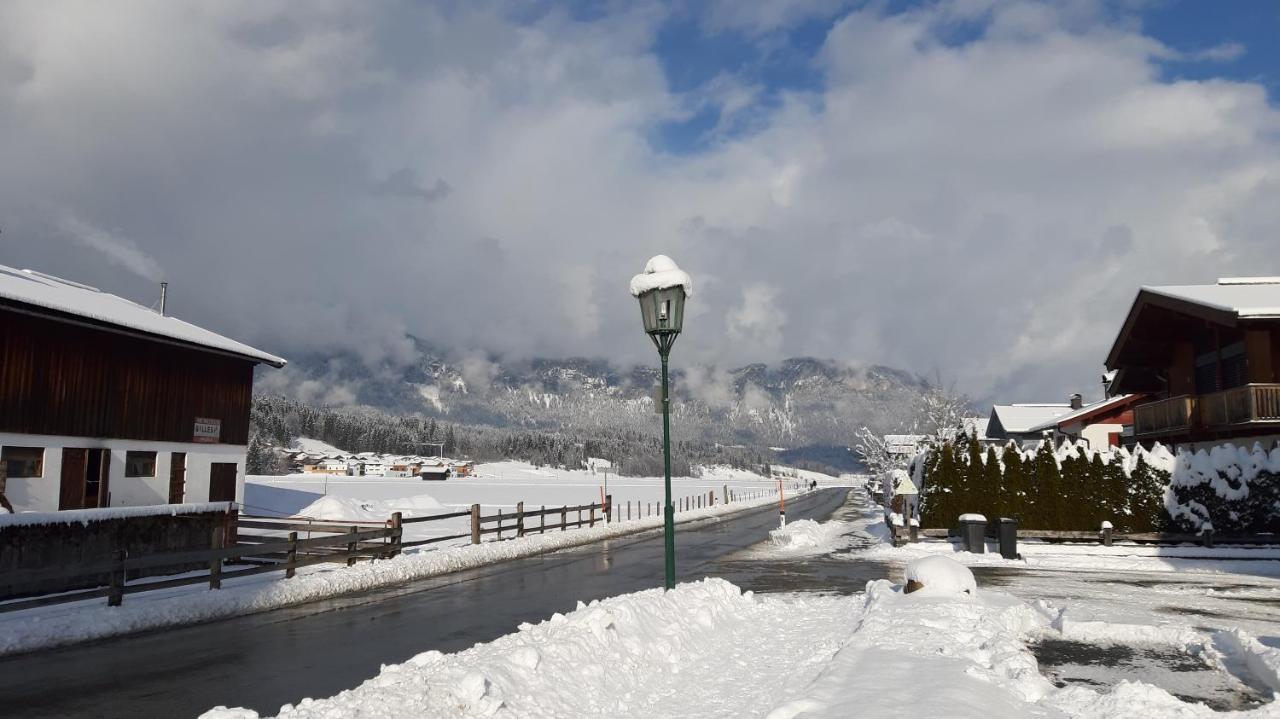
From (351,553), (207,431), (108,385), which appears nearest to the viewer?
(351,553)

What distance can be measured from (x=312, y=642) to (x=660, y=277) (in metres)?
7.34

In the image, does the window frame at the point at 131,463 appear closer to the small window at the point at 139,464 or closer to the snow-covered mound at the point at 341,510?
the small window at the point at 139,464

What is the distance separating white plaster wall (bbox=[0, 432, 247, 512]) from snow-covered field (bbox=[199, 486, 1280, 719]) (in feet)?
59.0

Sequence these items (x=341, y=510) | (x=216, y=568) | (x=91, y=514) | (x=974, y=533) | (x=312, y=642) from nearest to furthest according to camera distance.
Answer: (x=312, y=642) < (x=216, y=568) < (x=91, y=514) < (x=974, y=533) < (x=341, y=510)

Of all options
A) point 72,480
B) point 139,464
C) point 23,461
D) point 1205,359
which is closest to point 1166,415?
point 1205,359

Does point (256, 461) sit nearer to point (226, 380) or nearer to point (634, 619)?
point (226, 380)

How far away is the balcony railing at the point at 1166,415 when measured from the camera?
96.3 ft

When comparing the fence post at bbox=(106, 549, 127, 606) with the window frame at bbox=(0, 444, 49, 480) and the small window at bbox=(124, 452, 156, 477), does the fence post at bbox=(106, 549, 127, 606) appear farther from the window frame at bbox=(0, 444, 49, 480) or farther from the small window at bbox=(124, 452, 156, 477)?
the small window at bbox=(124, 452, 156, 477)

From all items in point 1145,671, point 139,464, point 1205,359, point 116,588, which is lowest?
point 1145,671

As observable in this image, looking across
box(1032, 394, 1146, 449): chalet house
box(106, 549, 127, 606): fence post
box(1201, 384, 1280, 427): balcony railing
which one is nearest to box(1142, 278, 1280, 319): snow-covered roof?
box(1201, 384, 1280, 427): balcony railing

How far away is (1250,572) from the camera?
2022 centimetres

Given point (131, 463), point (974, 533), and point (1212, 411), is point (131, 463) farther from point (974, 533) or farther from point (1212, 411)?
point (1212, 411)

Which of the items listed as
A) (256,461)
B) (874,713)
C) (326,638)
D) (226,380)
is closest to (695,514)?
(226,380)

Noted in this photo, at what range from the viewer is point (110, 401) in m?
23.4
